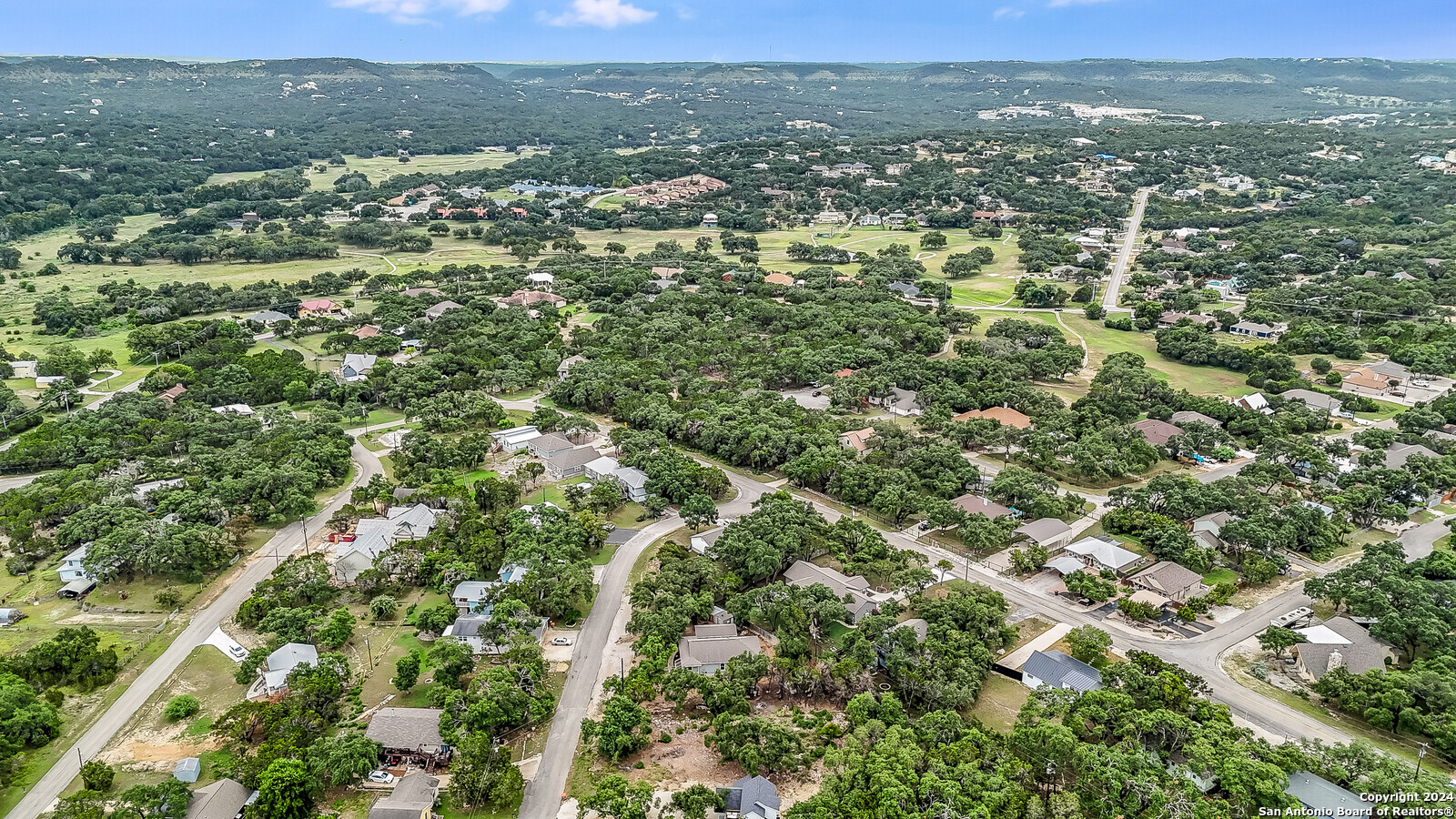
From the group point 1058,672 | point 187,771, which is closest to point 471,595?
point 187,771

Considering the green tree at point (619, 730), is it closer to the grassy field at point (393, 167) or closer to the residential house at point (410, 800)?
the residential house at point (410, 800)

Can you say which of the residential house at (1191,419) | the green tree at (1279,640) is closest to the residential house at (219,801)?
the green tree at (1279,640)

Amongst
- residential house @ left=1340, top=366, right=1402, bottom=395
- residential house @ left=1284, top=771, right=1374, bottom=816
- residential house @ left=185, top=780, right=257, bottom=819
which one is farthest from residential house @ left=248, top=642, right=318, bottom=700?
residential house @ left=1340, top=366, right=1402, bottom=395

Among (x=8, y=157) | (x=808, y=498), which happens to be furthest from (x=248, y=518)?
(x=8, y=157)

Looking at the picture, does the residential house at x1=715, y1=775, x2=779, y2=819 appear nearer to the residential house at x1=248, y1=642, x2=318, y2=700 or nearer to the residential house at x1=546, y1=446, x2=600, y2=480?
the residential house at x1=248, y1=642, x2=318, y2=700

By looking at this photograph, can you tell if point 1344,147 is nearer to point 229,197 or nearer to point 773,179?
point 773,179
